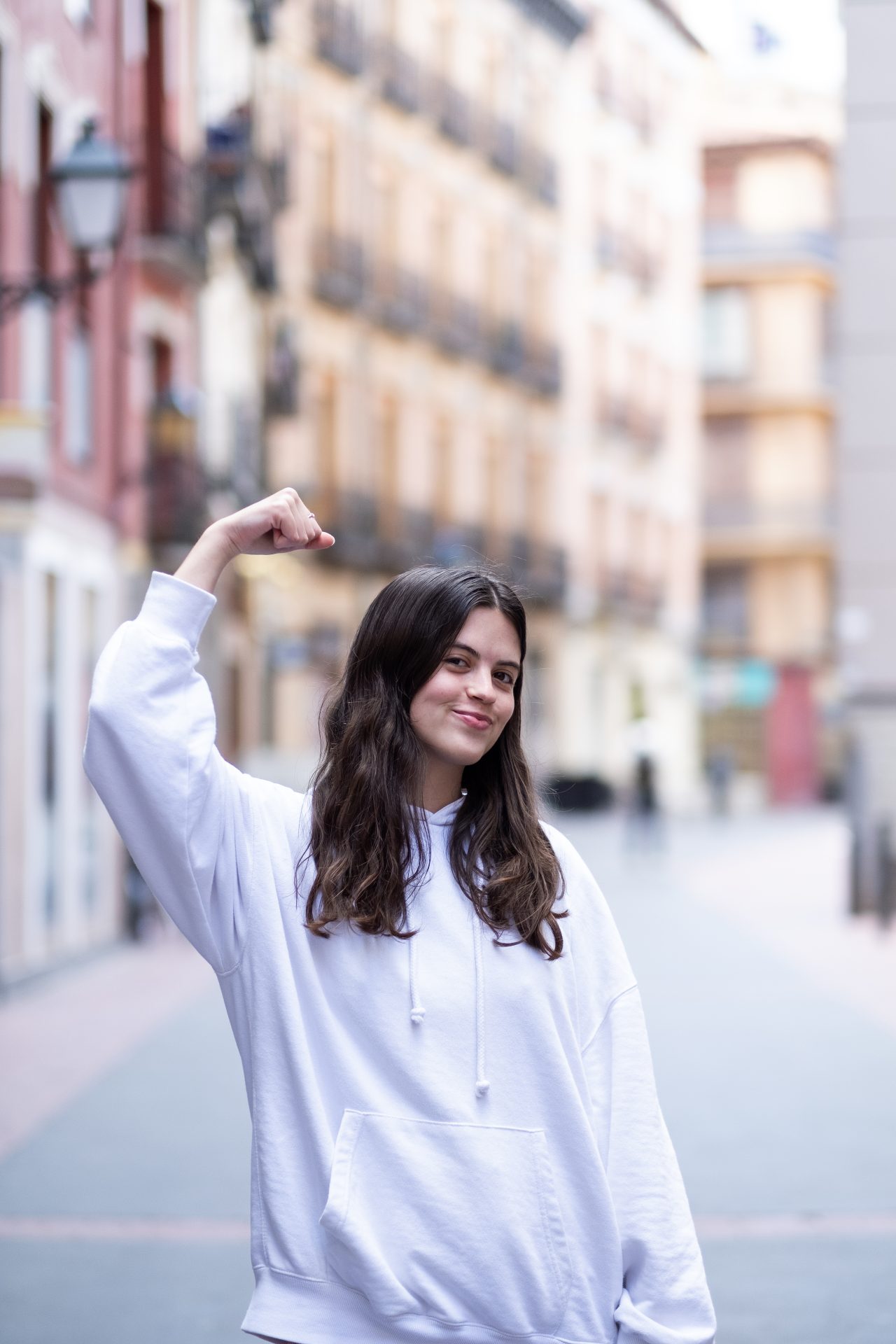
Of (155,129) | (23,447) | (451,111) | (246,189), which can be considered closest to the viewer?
(23,447)

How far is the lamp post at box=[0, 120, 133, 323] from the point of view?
11.6m

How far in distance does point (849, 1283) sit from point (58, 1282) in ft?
7.07

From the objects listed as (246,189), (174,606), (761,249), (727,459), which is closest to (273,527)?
(174,606)

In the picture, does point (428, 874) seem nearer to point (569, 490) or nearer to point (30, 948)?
point (30, 948)

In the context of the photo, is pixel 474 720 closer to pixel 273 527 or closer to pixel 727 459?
pixel 273 527

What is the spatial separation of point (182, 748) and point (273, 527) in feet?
0.89

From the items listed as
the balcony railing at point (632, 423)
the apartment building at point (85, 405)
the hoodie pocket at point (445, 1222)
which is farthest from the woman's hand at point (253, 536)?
the balcony railing at point (632, 423)

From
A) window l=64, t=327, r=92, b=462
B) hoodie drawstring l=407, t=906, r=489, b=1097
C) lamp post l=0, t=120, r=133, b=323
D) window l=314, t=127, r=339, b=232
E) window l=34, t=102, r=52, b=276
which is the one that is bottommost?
hoodie drawstring l=407, t=906, r=489, b=1097

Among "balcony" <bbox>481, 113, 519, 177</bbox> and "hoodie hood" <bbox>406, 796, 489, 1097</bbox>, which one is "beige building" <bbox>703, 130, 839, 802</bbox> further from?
"hoodie hood" <bbox>406, 796, 489, 1097</bbox>

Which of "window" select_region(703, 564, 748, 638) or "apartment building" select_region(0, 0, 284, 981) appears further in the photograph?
"window" select_region(703, 564, 748, 638)

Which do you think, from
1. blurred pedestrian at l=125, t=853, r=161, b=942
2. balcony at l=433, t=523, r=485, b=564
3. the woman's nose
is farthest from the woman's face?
balcony at l=433, t=523, r=485, b=564

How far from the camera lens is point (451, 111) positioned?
42219mm

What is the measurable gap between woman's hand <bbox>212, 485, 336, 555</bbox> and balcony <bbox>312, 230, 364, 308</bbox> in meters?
35.1

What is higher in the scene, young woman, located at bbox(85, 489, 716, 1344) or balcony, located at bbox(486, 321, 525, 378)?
balcony, located at bbox(486, 321, 525, 378)
